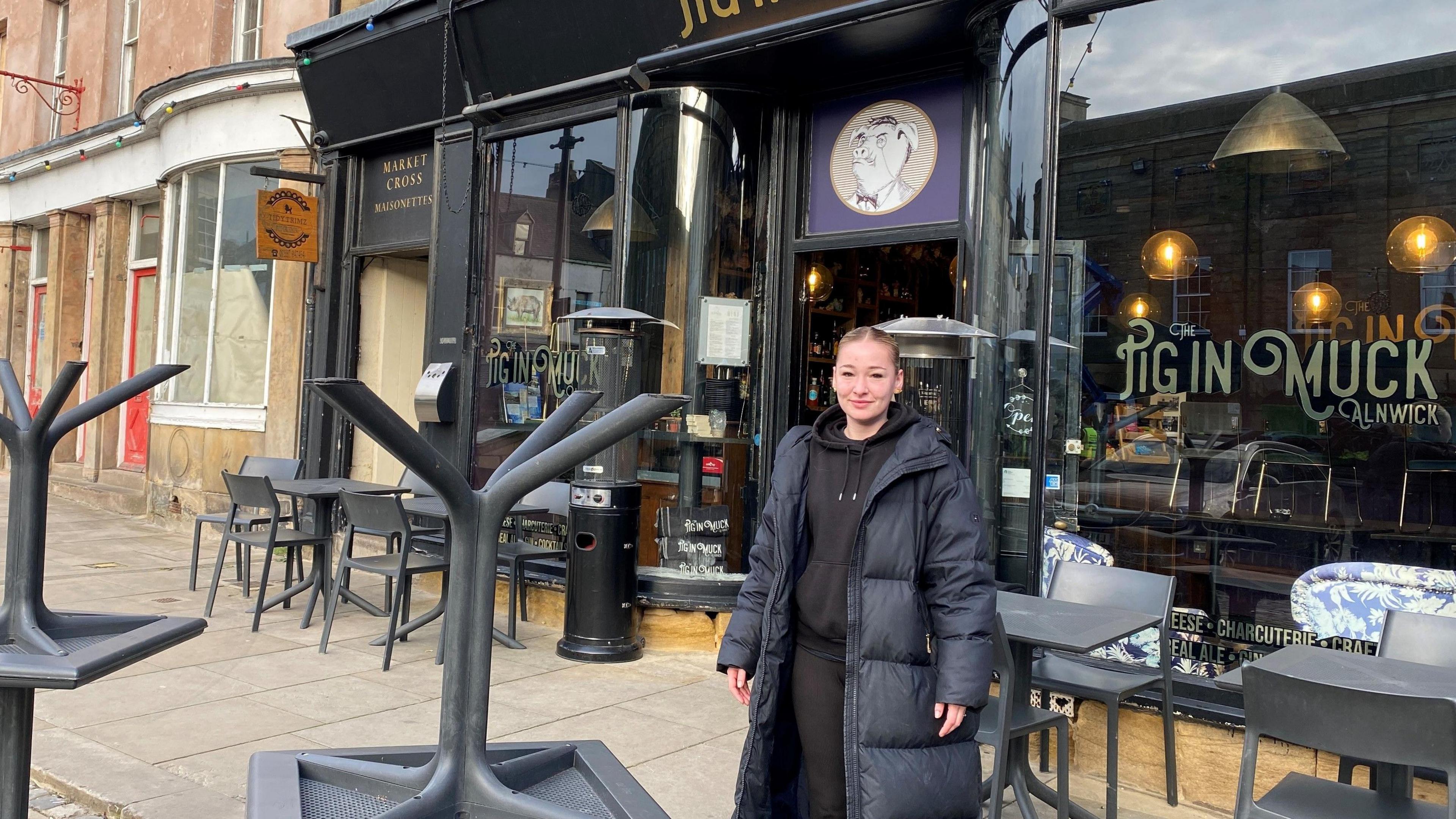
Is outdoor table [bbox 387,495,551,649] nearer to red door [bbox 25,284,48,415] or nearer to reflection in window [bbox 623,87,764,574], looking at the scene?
reflection in window [bbox 623,87,764,574]

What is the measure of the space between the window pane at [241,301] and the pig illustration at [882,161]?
668 centimetres

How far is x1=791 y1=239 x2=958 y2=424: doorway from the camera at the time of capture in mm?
7918

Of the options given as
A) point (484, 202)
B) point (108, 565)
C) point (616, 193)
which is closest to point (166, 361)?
point (108, 565)

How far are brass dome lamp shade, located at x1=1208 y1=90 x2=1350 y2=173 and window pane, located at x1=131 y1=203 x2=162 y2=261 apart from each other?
41.6 ft

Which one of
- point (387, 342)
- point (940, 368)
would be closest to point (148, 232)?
point (387, 342)

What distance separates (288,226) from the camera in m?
9.66

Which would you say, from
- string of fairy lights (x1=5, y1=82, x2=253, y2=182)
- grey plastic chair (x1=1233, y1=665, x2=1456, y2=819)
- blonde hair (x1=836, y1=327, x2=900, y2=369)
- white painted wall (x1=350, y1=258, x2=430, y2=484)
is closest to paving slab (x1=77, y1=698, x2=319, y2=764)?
blonde hair (x1=836, y1=327, x2=900, y2=369)

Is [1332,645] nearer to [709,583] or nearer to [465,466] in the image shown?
[709,583]

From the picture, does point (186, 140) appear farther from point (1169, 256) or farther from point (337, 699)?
point (1169, 256)

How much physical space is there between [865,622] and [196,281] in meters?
10.7

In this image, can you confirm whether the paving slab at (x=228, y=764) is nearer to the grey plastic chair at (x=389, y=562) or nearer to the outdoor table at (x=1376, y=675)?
the grey plastic chair at (x=389, y=562)

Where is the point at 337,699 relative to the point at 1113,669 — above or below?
below

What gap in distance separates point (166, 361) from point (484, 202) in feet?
18.2

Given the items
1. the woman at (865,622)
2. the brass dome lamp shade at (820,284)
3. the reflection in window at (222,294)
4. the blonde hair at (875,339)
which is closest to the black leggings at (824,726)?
the woman at (865,622)
